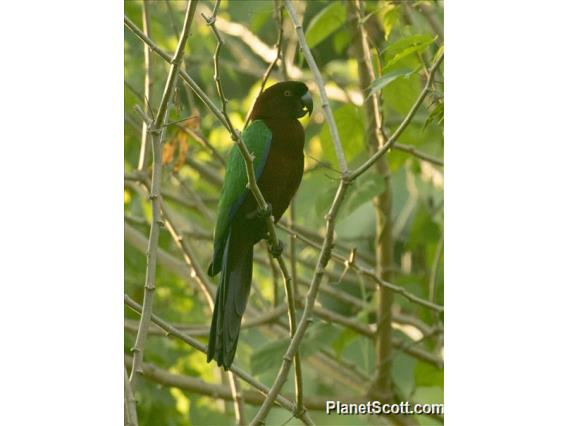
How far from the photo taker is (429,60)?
123 inches

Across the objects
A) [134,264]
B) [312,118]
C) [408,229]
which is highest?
[312,118]

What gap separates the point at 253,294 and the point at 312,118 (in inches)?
25.8

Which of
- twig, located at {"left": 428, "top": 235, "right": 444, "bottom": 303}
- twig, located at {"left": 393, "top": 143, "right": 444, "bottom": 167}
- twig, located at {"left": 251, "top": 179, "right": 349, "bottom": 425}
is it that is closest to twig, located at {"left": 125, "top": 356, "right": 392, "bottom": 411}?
twig, located at {"left": 428, "top": 235, "right": 444, "bottom": 303}

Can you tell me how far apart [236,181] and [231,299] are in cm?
33

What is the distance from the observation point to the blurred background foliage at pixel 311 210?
3160 millimetres

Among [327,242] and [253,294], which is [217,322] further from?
[253,294]

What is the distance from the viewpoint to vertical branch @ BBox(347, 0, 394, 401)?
10.7ft

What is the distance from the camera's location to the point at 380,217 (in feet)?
11.3

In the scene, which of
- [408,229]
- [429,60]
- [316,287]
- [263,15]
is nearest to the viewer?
[316,287]

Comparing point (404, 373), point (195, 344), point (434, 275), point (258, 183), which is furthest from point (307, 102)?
point (404, 373)

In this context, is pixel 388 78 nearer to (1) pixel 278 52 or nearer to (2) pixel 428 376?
(1) pixel 278 52

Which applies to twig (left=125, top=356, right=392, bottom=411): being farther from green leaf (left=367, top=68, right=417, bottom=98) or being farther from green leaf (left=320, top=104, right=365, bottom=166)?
green leaf (left=367, top=68, right=417, bottom=98)

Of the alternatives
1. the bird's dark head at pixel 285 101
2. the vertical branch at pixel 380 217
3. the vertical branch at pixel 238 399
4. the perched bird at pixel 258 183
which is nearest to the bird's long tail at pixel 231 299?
the perched bird at pixel 258 183

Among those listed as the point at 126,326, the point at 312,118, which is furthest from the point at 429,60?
the point at 126,326
